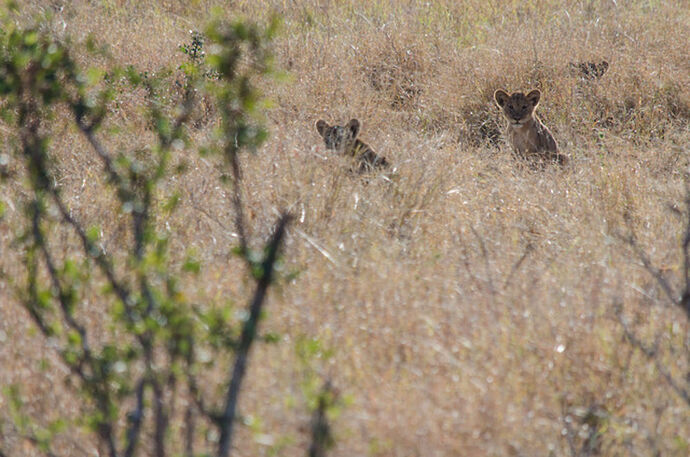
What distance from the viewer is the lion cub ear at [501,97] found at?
820cm

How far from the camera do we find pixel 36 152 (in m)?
3.46

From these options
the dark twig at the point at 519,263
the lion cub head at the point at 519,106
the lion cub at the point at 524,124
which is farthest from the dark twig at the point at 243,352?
the lion cub head at the point at 519,106

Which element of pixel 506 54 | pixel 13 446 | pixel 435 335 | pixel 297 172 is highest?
pixel 435 335

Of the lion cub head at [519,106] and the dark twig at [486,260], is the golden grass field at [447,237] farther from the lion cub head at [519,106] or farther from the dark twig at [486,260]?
the lion cub head at [519,106]

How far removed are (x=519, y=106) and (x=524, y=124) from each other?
163 millimetres

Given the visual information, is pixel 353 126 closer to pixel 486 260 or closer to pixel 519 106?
pixel 519 106

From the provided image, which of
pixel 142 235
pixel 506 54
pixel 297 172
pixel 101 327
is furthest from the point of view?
pixel 506 54

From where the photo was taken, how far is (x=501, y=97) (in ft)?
27.1

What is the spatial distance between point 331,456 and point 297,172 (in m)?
2.77

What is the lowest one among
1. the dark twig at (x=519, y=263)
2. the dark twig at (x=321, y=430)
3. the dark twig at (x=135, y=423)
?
the dark twig at (x=519, y=263)

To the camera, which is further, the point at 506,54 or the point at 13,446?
the point at 506,54

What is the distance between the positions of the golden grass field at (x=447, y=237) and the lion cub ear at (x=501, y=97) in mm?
131

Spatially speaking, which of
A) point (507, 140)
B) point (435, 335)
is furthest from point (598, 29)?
point (435, 335)

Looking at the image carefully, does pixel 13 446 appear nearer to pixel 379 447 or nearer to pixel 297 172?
pixel 379 447
